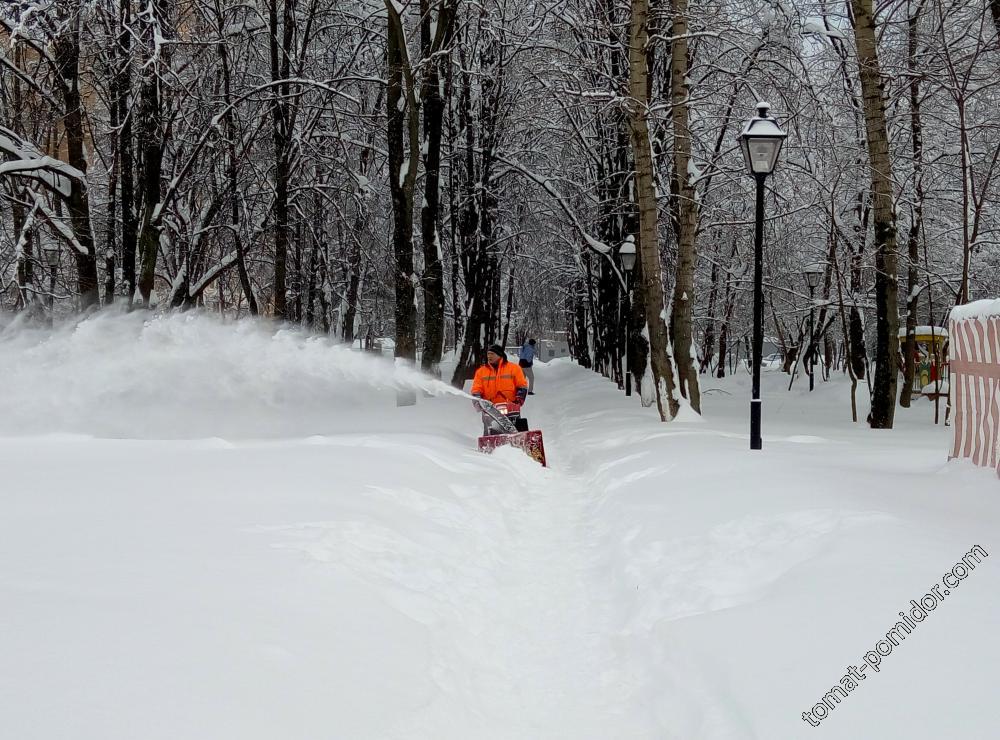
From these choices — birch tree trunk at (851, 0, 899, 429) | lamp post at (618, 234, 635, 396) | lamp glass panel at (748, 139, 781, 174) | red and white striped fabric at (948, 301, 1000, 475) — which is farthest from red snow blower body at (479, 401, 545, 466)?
lamp post at (618, 234, 635, 396)

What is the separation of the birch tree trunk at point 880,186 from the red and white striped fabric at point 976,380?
634 cm

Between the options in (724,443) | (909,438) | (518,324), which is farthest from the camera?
(518,324)

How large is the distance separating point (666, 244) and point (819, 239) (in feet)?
27.4

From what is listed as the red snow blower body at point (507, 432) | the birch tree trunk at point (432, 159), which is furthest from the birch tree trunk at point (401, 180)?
the red snow blower body at point (507, 432)

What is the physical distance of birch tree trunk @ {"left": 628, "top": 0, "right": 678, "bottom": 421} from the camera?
48.4ft

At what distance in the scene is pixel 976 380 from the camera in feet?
23.6

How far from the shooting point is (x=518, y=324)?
233 feet

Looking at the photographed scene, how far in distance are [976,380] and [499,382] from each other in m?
7.36

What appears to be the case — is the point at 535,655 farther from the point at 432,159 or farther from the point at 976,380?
the point at 432,159

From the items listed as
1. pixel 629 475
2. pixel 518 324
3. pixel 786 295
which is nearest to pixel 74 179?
pixel 629 475

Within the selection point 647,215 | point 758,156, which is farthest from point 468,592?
point 647,215

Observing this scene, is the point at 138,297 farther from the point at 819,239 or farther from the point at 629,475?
the point at 819,239

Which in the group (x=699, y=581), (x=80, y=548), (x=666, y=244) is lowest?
(x=699, y=581)

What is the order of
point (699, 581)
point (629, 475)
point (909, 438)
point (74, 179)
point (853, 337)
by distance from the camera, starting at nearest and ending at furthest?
point (699, 581) < point (629, 475) < point (909, 438) < point (74, 179) < point (853, 337)
